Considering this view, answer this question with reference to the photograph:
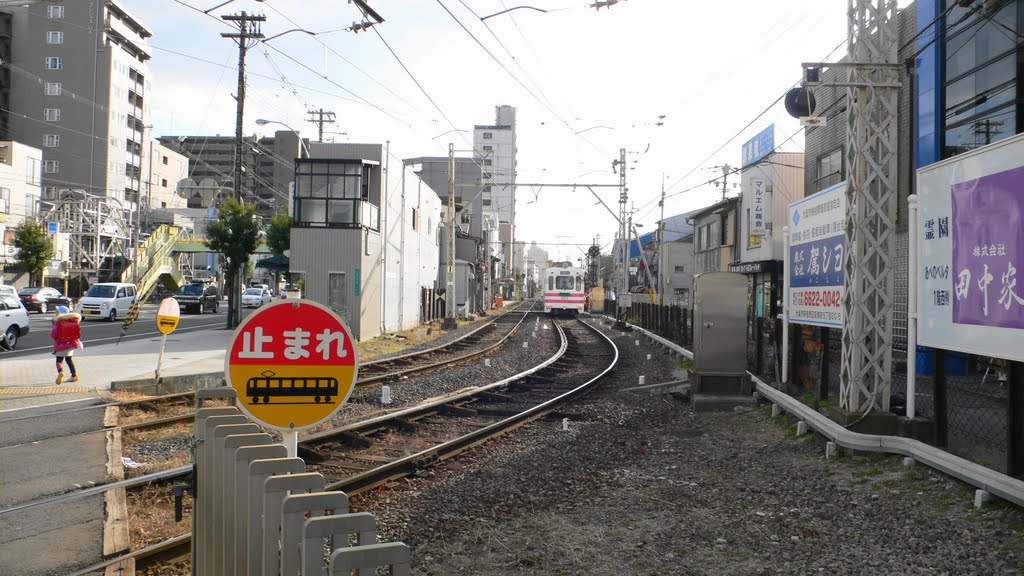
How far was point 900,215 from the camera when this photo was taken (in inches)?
678

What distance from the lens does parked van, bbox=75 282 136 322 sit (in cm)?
3152

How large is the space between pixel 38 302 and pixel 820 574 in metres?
41.8

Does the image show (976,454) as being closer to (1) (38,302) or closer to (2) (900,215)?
(2) (900,215)

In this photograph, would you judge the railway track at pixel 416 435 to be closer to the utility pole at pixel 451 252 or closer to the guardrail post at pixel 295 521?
the guardrail post at pixel 295 521

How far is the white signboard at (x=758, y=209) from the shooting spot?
27797mm

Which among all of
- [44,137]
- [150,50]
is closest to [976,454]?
[44,137]

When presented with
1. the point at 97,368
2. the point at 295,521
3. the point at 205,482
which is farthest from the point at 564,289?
the point at 295,521

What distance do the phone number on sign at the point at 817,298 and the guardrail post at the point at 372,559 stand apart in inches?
346

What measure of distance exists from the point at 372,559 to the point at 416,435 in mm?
7939

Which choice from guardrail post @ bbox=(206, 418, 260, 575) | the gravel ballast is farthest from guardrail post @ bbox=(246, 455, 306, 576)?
the gravel ballast

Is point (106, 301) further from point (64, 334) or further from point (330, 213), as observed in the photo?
point (64, 334)

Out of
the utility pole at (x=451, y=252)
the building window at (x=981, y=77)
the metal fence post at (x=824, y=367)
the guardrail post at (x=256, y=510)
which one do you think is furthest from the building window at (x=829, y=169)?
the guardrail post at (x=256, y=510)

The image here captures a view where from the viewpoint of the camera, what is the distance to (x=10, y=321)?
63.5 ft

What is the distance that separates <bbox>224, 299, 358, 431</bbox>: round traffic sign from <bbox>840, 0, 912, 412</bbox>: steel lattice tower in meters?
6.90
